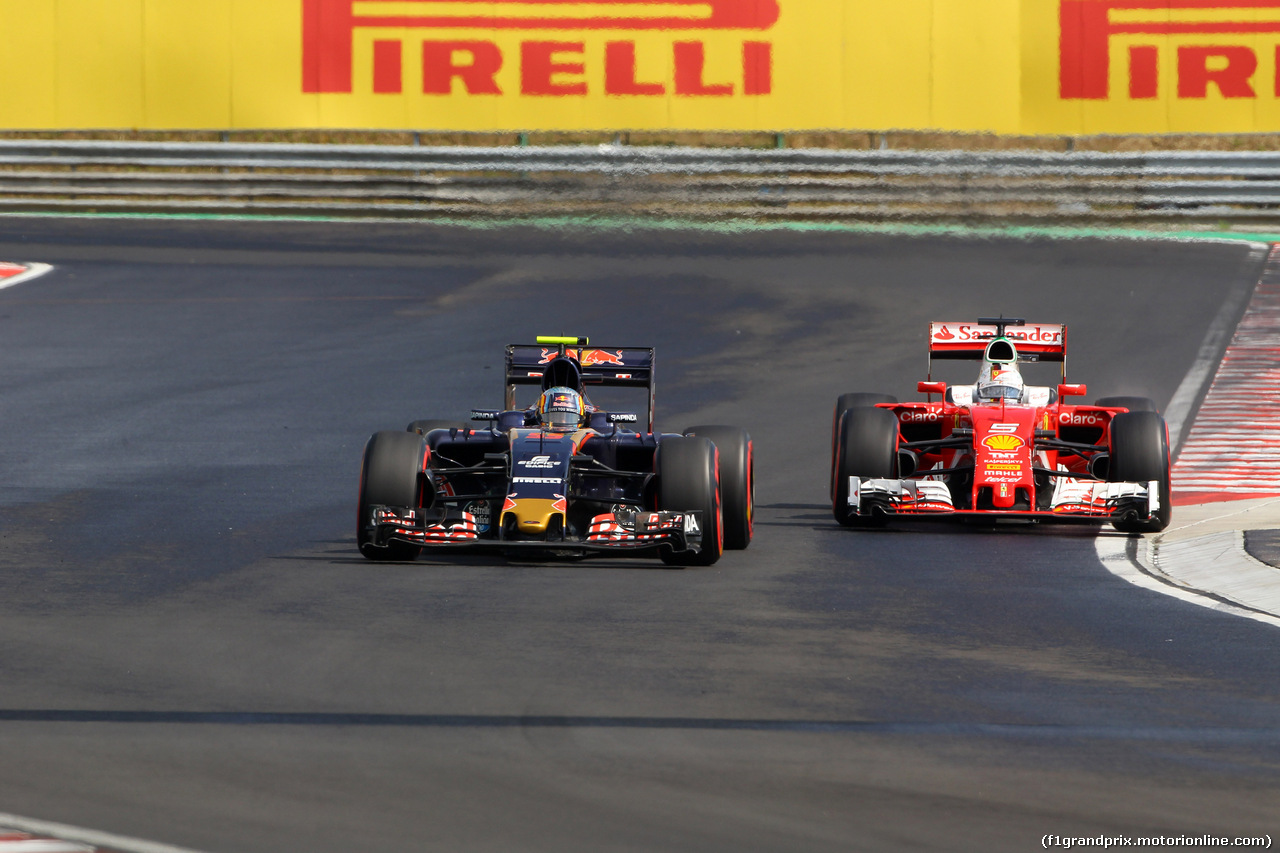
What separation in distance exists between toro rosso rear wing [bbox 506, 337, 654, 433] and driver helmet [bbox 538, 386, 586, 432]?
616mm

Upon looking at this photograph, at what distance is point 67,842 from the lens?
6629 mm

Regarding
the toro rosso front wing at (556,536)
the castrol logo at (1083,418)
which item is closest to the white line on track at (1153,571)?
the castrol logo at (1083,418)

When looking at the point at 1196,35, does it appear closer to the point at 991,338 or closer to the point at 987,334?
the point at 987,334

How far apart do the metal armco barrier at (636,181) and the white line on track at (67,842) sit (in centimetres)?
2430

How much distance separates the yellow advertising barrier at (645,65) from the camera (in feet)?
102

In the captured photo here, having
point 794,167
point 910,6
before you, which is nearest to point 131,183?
point 794,167

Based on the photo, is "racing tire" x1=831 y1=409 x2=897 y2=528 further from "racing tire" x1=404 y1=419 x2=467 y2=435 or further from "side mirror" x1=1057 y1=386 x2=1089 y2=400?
"racing tire" x1=404 y1=419 x2=467 y2=435

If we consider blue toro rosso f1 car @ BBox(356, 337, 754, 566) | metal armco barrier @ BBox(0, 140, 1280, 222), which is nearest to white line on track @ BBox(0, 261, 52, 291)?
metal armco barrier @ BBox(0, 140, 1280, 222)

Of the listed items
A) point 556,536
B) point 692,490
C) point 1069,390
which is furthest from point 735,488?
point 1069,390

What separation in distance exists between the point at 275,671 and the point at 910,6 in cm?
2390

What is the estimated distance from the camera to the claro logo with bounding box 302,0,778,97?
104 feet

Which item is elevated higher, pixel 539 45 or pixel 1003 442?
pixel 539 45

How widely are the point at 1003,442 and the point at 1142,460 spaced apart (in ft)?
3.19

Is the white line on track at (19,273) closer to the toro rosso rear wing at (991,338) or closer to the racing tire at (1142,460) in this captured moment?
the toro rosso rear wing at (991,338)
